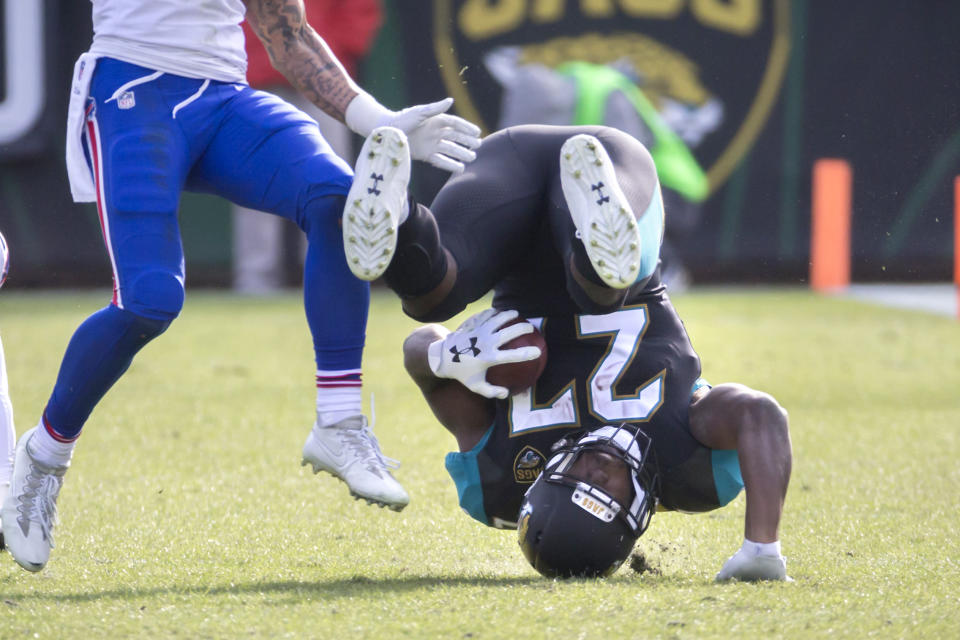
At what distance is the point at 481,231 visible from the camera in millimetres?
3178

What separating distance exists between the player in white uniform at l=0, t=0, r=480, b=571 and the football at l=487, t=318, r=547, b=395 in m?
0.32

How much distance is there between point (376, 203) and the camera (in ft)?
9.14

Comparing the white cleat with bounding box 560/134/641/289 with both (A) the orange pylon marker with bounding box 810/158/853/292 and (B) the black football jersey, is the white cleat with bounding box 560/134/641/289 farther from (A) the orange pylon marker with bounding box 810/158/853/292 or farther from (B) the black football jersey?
(A) the orange pylon marker with bounding box 810/158/853/292

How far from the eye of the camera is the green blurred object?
37.2ft

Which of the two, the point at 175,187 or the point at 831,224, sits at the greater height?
the point at 175,187

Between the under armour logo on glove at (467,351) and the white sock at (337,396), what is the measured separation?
0.74 feet

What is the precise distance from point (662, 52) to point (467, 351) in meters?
9.08

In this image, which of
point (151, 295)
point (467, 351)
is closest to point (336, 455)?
point (467, 351)

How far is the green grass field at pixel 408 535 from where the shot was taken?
8.23 ft

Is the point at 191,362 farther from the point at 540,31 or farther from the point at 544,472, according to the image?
the point at 540,31

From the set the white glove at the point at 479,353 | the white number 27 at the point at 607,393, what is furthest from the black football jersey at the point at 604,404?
the white glove at the point at 479,353

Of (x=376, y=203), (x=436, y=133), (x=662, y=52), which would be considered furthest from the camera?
(x=662, y=52)

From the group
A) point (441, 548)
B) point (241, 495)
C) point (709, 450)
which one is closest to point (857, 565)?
point (709, 450)

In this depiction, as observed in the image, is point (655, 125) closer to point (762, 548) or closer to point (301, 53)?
point (301, 53)
